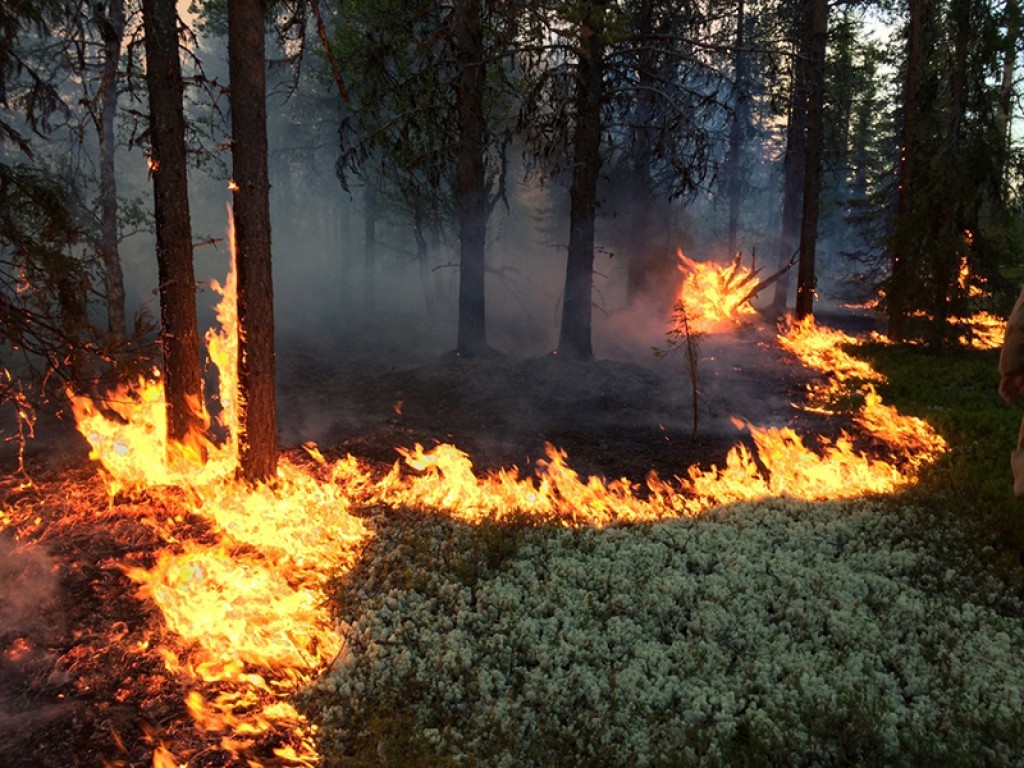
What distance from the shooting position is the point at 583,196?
1475cm

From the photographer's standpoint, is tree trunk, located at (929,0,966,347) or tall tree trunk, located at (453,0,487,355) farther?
tall tree trunk, located at (453,0,487,355)

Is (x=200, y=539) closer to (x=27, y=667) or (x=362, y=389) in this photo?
(x=27, y=667)

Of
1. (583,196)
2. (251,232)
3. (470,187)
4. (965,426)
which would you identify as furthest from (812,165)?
(251,232)

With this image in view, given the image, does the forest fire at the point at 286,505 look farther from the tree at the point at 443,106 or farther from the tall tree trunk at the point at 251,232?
the tree at the point at 443,106

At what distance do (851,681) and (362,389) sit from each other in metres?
11.9

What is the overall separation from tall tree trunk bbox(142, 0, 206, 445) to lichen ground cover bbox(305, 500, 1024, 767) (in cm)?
341

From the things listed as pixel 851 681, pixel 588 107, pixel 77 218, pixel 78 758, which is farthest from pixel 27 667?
pixel 77 218

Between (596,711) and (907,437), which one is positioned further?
(907,437)

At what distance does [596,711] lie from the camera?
4.49m

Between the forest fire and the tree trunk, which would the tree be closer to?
the forest fire

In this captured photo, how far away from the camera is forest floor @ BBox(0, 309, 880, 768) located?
4496 mm

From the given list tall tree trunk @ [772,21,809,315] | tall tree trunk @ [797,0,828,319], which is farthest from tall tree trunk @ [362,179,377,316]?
tall tree trunk @ [772,21,809,315]

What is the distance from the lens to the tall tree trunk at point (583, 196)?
14.1 meters

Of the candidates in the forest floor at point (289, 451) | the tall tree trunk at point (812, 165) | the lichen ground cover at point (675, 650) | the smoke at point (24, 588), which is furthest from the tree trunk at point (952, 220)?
the smoke at point (24, 588)
